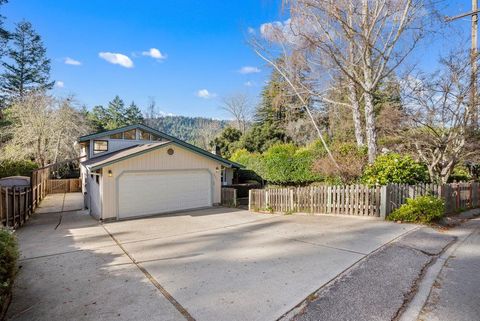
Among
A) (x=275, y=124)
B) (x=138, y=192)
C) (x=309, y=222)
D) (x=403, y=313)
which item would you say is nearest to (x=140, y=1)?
(x=138, y=192)

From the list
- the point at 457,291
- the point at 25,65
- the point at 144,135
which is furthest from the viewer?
the point at 25,65

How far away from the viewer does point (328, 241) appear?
243 inches

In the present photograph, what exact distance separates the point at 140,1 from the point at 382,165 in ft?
40.0

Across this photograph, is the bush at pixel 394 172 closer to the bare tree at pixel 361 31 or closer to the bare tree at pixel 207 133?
the bare tree at pixel 361 31

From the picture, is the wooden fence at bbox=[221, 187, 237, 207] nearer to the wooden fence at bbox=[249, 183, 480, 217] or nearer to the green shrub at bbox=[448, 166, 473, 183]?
the wooden fence at bbox=[249, 183, 480, 217]

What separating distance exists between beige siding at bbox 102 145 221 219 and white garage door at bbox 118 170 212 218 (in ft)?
0.77

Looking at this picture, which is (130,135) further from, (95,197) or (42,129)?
(42,129)

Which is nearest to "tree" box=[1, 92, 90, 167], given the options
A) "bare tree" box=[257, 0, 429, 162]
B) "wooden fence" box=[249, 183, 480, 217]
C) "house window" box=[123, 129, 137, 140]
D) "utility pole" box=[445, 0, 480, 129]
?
"house window" box=[123, 129, 137, 140]

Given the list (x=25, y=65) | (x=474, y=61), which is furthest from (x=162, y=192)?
(x=25, y=65)

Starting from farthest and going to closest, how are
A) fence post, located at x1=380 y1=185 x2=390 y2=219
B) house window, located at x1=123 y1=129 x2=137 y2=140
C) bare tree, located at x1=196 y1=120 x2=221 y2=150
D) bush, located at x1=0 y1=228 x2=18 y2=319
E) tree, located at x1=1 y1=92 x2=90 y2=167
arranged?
bare tree, located at x1=196 y1=120 x2=221 y2=150 → tree, located at x1=1 y1=92 x2=90 y2=167 → house window, located at x1=123 y1=129 x2=137 y2=140 → fence post, located at x1=380 y1=185 x2=390 y2=219 → bush, located at x1=0 y1=228 x2=18 y2=319

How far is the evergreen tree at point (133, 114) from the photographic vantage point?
168 ft

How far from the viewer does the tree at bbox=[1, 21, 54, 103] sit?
2863 cm

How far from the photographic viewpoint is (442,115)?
1145 cm

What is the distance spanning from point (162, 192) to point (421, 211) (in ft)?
32.3
